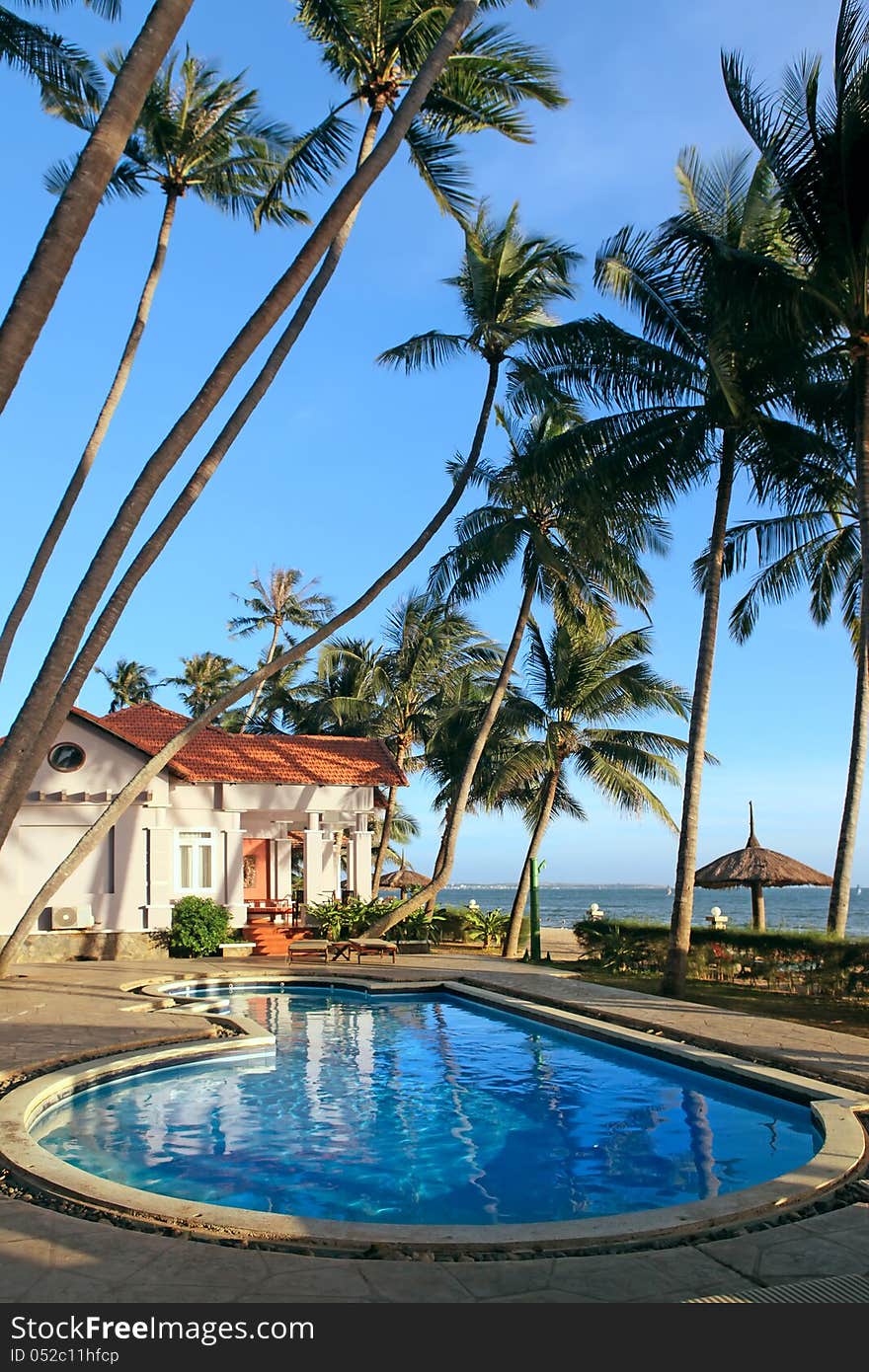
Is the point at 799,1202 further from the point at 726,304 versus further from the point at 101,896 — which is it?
the point at 101,896

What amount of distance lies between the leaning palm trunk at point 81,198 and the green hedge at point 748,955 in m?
13.4

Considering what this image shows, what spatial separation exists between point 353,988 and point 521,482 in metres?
9.18

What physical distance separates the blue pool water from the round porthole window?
9.36m

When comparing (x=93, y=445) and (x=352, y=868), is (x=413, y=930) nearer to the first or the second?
(x=352, y=868)

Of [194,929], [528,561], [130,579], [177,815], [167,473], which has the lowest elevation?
[194,929]

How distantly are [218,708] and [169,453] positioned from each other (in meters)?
10.0

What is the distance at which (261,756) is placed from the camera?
953 inches

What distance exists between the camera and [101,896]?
20.6 metres

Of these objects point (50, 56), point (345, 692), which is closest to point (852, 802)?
point (50, 56)

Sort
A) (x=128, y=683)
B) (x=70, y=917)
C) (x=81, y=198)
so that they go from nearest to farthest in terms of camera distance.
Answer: (x=81, y=198) → (x=70, y=917) → (x=128, y=683)

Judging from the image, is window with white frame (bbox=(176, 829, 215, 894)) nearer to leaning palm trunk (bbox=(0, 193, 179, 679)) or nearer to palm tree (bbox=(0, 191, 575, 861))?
palm tree (bbox=(0, 191, 575, 861))

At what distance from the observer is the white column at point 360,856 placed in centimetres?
2478

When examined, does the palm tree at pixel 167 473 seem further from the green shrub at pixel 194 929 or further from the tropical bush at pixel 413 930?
the tropical bush at pixel 413 930
